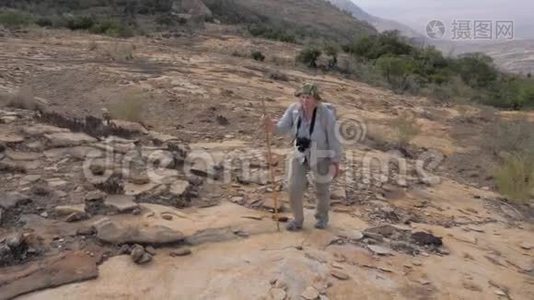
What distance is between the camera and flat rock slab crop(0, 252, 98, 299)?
3627 millimetres

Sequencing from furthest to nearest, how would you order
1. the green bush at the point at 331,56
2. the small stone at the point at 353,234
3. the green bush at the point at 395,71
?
the green bush at the point at 331,56
the green bush at the point at 395,71
the small stone at the point at 353,234

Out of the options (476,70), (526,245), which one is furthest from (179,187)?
(476,70)

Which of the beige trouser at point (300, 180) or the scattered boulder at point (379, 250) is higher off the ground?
the beige trouser at point (300, 180)

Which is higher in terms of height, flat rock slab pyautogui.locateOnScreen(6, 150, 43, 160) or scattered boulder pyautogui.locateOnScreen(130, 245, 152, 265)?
flat rock slab pyautogui.locateOnScreen(6, 150, 43, 160)

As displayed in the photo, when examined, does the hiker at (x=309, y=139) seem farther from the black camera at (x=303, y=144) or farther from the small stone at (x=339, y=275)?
the small stone at (x=339, y=275)

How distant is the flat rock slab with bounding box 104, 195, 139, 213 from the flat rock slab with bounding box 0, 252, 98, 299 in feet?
2.68

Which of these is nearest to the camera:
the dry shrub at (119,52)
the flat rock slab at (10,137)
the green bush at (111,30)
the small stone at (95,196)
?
the small stone at (95,196)

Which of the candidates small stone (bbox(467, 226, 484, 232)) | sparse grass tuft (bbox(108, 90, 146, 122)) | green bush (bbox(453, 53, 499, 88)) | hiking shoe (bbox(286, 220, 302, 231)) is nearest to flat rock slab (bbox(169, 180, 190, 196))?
hiking shoe (bbox(286, 220, 302, 231))

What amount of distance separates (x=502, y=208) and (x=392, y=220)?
2243 mm

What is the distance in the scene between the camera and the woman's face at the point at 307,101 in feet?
14.9

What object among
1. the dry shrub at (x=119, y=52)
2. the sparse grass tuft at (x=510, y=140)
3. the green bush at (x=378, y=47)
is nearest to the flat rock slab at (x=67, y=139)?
the sparse grass tuft at (x=510, y=140)

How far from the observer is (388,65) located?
19.5 m

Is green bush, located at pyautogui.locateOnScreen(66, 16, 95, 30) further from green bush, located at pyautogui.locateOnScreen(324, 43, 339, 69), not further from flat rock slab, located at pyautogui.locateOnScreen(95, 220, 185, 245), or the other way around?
flat rock slab, located at pyautogui.locateOnScreen(95, 220, 185, 245)

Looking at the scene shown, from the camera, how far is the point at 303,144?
184 inches
